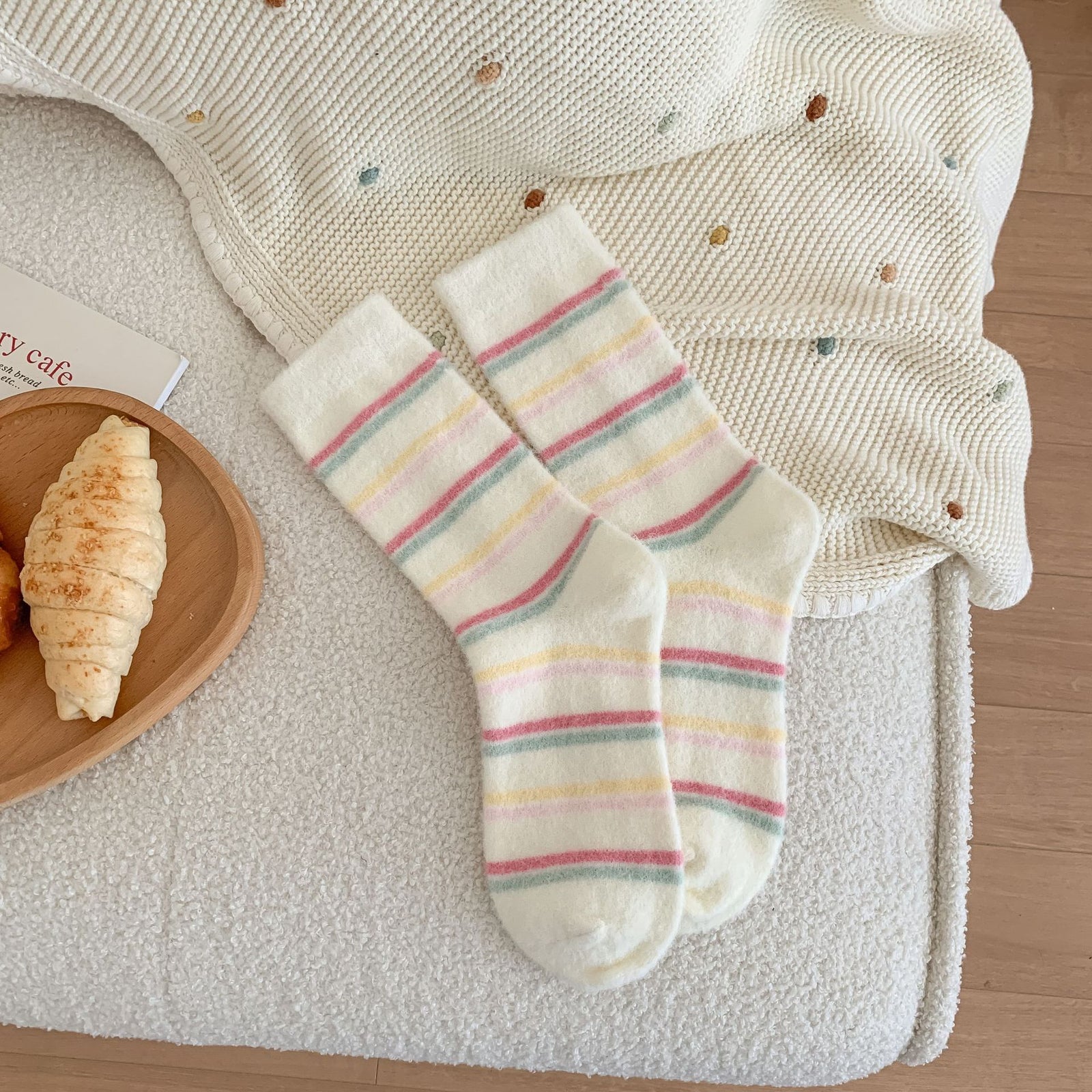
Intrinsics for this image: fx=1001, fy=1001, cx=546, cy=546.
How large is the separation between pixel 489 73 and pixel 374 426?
0.85 ft

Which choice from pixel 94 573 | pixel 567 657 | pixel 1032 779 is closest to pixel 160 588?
pixel 94 573

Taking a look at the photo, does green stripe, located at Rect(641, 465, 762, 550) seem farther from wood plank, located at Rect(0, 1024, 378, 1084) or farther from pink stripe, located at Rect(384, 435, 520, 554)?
wood plank, located at Rect(0, 1024, 378, 1084)

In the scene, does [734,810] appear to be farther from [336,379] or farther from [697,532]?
[336,379]

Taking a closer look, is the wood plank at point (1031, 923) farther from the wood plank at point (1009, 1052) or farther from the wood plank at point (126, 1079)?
the wood plank at point (126, 1079)

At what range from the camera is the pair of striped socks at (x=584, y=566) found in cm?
67

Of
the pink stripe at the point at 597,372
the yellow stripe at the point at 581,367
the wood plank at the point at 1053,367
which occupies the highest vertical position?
the yellow stripe at the point at 581,367

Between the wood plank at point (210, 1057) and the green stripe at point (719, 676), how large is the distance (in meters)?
0.60

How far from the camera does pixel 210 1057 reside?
1.03 metres

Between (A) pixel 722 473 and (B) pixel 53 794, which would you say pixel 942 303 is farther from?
(B) pixel 53 794

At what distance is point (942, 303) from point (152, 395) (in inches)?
24.3

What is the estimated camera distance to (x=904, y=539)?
0.74 metres

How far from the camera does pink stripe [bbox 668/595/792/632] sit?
2.36ft

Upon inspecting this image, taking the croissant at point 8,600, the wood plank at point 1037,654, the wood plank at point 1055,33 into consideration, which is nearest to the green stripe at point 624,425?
the croissant at point 8,600

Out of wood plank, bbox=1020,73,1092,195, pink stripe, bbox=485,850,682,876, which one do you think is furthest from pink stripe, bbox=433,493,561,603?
wood plank, bbox=1020,73,1092,195
